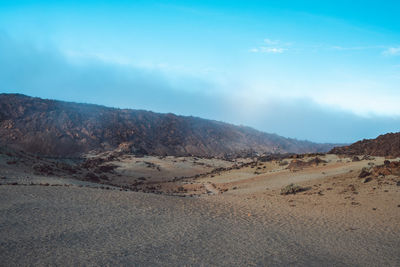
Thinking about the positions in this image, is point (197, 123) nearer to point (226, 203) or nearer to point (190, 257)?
point (226, 203)

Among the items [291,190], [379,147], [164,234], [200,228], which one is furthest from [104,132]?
[164,234]

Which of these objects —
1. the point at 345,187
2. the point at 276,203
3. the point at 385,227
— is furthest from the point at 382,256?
the point at 345,187

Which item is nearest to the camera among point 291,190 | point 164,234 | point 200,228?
point 164,234

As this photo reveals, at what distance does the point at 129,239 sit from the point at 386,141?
27844 mm

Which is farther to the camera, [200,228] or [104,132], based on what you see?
[104,132]

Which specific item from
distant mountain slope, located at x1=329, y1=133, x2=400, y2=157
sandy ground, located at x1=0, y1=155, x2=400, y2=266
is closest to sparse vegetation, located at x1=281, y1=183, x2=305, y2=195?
sandy ground, located at x1=0, y1=155, x2=400, y2=266

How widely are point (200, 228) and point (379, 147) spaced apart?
2470 cm

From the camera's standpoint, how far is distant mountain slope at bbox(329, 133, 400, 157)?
25.6 meters

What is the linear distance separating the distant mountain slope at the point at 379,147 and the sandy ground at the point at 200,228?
473 inches

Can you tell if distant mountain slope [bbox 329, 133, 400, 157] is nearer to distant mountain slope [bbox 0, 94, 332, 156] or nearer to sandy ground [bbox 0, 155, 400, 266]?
sandy ground [bbox 0, 155, 400, 266]

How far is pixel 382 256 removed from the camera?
787 cm

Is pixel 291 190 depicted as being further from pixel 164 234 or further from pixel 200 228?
pixel 164 234

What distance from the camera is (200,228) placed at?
30.3 ft

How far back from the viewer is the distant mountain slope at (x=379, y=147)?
25.6 meters
